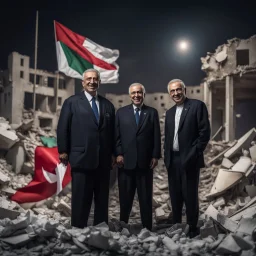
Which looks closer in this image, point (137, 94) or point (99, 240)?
point (99, 240)

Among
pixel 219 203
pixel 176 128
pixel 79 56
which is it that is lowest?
pixel 219 203

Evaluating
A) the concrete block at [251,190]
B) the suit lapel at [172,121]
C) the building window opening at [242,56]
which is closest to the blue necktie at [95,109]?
the suit lapel at [172,121]

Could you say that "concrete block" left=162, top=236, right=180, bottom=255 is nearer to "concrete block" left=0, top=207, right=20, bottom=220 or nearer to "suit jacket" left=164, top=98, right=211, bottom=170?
"suit jacket" left=164, top=98, right=211, bottom=170

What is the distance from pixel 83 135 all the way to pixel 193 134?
5.44 ft

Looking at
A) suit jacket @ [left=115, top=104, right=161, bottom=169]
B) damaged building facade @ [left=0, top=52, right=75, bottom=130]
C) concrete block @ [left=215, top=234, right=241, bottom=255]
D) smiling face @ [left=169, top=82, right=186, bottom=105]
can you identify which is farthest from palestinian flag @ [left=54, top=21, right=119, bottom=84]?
damaged building facade @ [left=0, top=52, right=75, bottom=130]

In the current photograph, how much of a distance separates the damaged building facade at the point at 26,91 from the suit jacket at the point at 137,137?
46.9ft

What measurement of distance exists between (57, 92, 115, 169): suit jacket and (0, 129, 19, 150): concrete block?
503 centimetres

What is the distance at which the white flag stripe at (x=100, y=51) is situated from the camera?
34.8 feet

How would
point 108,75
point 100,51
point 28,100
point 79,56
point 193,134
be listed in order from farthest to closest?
point 28,100 → point 108,75 → point 100,51 → point 79,56 → point 193,134

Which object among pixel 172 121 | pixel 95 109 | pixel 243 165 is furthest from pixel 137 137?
pixel 243 165

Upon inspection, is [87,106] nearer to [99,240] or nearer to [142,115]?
[142,115]

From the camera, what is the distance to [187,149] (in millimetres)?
4332

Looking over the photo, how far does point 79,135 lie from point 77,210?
1110 mm

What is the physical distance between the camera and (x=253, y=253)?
318cm
